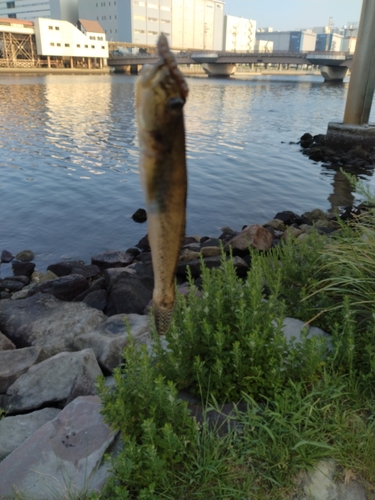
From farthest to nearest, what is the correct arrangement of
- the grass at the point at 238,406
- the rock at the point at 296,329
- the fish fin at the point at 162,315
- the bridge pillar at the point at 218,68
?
the bridge pillar at the point at 218,68 < the rock at the point at 296,329 < the grass at the point at 238,406 < the fish fin at the point at 162,315

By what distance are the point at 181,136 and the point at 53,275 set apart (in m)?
9.19

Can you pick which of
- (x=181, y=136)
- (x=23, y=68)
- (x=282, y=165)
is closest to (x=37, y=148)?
(x=282, y=165)

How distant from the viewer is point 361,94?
829 inches

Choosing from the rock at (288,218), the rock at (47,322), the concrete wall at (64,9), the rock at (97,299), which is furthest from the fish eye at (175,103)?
the concrete wall at (64,9)

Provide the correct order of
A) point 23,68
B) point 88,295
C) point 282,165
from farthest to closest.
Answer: point 23,68
point 282,165
point 88,295

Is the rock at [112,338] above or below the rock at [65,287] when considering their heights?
above

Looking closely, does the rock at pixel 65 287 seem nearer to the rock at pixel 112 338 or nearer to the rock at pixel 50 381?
the rock at pixel 112 338

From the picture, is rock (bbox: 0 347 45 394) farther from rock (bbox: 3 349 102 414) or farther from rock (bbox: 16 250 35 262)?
rock (bbox: 16 250 35 262)

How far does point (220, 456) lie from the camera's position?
2941mm

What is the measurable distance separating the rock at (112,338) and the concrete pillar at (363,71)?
1908 centimetres

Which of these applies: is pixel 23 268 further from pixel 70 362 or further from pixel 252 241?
pixel 70 362

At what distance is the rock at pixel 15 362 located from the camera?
4.98 metres

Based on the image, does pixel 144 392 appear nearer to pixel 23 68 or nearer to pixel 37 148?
pixel 37 148

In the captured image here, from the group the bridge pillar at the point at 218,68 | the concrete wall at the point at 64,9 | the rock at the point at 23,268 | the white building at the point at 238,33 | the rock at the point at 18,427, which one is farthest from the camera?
the white building at the point at 238,33
